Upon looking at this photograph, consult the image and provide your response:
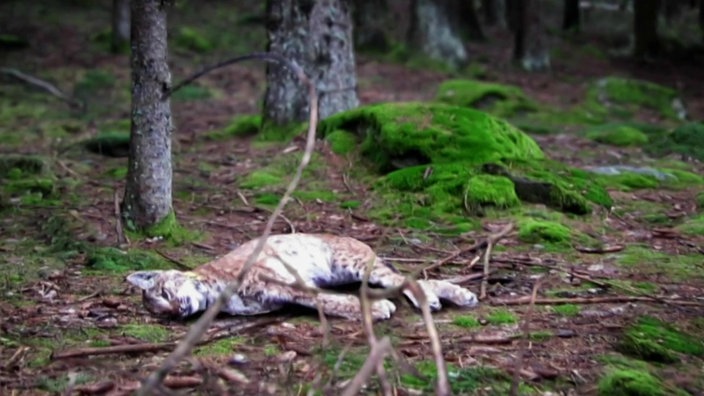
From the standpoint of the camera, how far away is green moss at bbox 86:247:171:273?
20.1ft

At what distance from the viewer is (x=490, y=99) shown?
15391mm

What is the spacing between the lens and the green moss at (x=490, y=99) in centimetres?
1503

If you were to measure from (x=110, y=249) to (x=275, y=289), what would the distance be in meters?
1.98

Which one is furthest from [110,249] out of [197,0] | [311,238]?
[197,0]

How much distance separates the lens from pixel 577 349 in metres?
4.56

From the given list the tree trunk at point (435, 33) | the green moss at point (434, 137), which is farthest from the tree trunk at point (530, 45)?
the green moss at point (434, 137)

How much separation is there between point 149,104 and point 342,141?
3448 millimetres

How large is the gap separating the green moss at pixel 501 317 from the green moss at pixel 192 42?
18695 millimetres

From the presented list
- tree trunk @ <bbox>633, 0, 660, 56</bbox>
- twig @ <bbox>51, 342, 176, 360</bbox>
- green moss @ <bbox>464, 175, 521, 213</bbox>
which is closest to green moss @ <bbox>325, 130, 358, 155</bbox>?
green moss @ <bbox>464, 175, 521, 213</bbox>

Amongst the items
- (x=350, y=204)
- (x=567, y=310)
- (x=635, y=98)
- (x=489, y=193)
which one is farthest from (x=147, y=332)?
(x=635, y=98)

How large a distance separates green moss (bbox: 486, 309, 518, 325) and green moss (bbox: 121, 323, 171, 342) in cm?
177

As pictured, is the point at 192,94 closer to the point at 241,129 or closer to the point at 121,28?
the point at 121,28

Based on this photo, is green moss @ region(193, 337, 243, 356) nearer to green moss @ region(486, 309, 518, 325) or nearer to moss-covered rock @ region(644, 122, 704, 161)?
green moss @ region(486, 309, 518, 325)

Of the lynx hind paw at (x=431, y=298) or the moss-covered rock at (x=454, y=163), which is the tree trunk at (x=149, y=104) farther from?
the lynx hind paw at (x=431, y=298)
